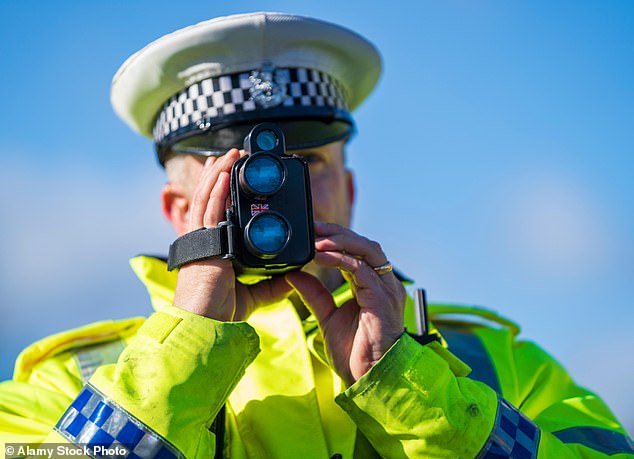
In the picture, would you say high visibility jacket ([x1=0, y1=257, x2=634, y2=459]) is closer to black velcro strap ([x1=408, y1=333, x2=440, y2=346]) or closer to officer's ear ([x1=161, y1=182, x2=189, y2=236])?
black velcro strap ([x1=408, y1=333, x2=440, y2=346])

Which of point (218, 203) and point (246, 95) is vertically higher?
point (246, 95)

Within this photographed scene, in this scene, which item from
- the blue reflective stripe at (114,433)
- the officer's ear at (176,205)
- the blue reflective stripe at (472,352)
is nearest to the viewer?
the blue reflective stripe at (114,433)

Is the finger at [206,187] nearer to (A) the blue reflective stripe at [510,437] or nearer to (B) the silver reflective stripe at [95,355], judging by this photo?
(B) the silver reflective stripe at [95,355]

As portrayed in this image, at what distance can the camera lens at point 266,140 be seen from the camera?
184cm

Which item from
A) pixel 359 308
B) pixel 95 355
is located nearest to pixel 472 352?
pixel 359 308

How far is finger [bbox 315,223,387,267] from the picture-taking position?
1.87 metres

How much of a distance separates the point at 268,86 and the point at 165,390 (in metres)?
1.07

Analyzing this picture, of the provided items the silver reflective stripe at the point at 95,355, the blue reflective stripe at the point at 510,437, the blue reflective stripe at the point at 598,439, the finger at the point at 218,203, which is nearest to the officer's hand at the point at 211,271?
the finger at the point at 218,203

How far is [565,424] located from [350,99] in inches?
51.7

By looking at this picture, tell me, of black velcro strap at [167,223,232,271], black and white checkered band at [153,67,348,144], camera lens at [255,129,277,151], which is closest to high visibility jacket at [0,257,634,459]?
black velcro strap at [167,223,232,271]

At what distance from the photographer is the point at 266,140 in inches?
72.6

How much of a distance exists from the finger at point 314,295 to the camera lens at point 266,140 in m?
0.32

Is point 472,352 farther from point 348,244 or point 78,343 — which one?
point 78,343

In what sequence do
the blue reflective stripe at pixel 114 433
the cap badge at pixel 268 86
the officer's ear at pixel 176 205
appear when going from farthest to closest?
the officer's ear at pixel 176 205
the cap badge at pixel 268 86
the blue reflective stripe at pixel 114 433
